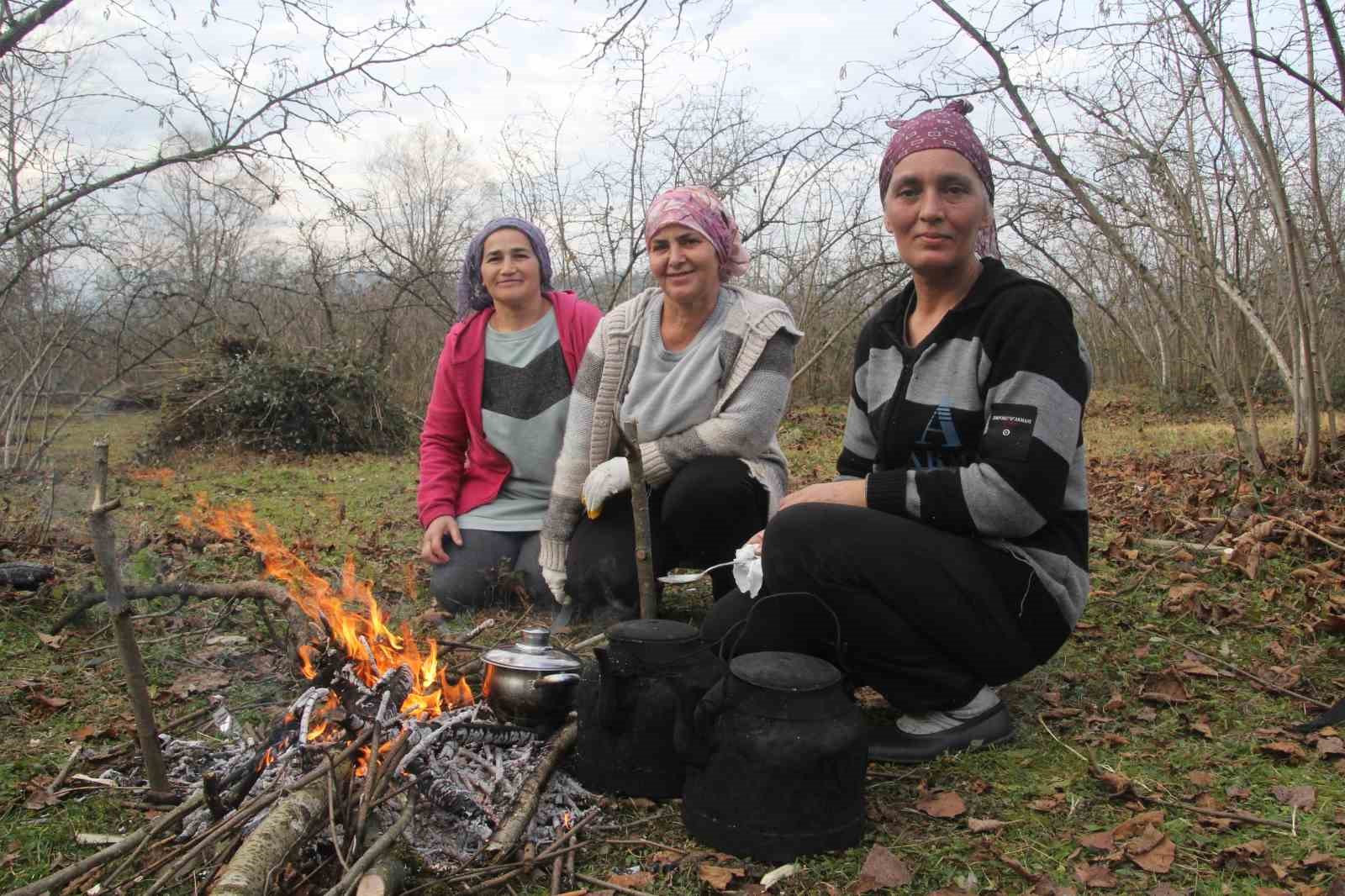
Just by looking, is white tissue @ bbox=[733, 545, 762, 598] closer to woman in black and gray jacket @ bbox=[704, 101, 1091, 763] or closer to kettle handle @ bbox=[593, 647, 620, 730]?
woman in black and gray jacket @ bbox=[704, 101, 1091, 763]

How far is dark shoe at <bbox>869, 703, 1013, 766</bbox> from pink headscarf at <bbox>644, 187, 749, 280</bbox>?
1752 mm

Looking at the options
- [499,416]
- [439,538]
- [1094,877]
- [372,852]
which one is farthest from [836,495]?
[439,538]

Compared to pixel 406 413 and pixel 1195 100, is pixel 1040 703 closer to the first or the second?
pixel 1195 100

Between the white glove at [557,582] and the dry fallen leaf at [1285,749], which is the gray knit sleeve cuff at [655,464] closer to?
the white glove at [557,582]

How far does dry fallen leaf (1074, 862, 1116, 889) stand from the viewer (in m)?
1.80

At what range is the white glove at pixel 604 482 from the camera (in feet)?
10.8

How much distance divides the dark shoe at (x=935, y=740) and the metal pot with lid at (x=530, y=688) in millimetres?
813

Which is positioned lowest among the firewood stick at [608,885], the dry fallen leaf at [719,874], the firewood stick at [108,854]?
the firewood stick at [608,885]

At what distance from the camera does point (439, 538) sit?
3963 millimetres

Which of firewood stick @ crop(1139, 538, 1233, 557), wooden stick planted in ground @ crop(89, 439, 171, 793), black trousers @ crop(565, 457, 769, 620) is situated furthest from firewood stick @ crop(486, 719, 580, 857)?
firewood stick @ crop(1139, 538, 1233, 557)

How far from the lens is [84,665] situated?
3.13 meters

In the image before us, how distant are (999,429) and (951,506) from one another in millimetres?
214

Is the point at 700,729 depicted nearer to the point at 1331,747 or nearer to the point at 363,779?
the point at 363,779

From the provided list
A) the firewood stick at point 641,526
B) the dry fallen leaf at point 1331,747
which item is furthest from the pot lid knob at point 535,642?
the dry fallen leaf at point 1331,747
